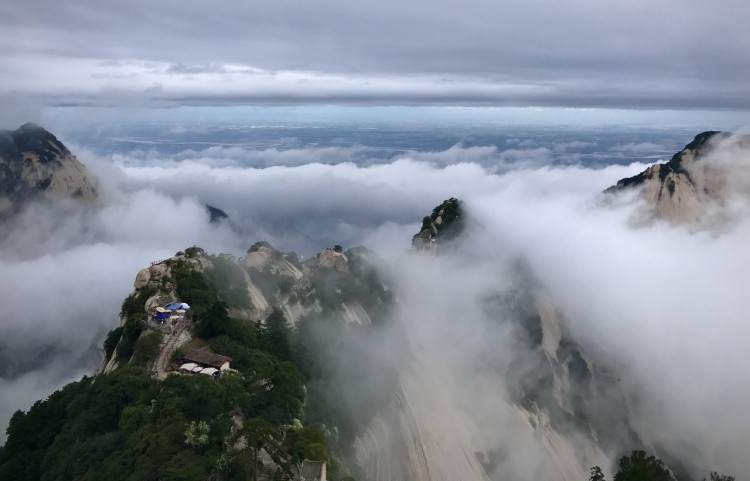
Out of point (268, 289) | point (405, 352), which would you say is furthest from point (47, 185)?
point (405, 352)

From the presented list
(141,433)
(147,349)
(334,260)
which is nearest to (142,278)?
(147,349)

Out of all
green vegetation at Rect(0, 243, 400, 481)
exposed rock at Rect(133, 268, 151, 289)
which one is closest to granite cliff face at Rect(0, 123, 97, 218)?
exposed rock at Rect(133, 268, 151, 289)

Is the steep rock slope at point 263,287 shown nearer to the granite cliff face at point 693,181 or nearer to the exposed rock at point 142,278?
the exposed rock at point 142,278

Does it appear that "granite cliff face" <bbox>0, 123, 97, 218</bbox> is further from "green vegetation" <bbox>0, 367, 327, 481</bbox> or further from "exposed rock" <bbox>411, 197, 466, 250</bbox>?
"green vegetation" <bbox>0, 367, 327, 481</bbox>

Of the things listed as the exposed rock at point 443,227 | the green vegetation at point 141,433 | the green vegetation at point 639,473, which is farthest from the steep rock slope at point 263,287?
the green vegetation at point 639,473

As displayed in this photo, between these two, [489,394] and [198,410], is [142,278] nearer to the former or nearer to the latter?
[198,410]

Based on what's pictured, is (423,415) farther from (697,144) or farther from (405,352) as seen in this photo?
(697,144)
